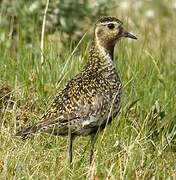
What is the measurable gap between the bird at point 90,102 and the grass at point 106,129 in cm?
18

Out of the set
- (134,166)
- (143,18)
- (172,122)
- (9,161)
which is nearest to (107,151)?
(134,166)

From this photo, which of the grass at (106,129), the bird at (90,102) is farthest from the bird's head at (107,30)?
the grass at (106,129)

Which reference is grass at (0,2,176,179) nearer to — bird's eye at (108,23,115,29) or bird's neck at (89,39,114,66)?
bird's neck at (89,39,114,66)

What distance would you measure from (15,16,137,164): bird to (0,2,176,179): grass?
18cm

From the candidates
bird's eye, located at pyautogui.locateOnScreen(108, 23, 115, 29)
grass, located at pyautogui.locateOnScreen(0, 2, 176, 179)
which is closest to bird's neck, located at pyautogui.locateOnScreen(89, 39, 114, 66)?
Answer: bird's eye, located at pyautogui.locateOnScreen(108, 23, 115, 29)

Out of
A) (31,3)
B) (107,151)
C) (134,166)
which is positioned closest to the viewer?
(134,166)

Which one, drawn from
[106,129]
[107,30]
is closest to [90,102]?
[106,129]

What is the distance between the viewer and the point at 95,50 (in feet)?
17.6

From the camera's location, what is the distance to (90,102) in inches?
188

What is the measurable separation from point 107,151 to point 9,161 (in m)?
0.90

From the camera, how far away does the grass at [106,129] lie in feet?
14.8

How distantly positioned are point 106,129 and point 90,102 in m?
0.63

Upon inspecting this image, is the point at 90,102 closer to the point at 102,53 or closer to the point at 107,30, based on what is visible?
the point at 102,53

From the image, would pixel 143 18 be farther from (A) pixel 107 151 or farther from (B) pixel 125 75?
(A) pixel 107 151
